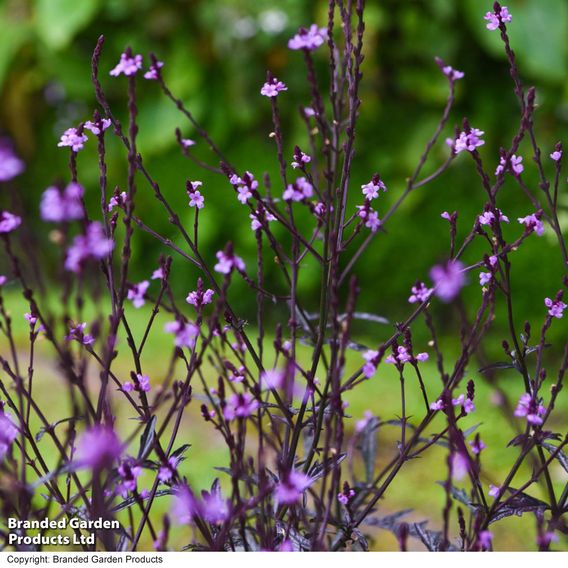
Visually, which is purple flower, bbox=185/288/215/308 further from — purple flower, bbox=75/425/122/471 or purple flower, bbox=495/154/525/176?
purple flower, bbox=495/154/525/176

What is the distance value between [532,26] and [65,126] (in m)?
2.88

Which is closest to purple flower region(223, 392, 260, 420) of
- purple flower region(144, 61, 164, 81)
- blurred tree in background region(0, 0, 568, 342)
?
purple flower region(144, 61, 164, 81)

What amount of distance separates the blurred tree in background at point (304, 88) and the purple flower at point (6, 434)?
111 inches

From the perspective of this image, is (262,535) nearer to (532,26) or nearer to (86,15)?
(532,26)

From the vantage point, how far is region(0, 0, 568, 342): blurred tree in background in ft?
12.0

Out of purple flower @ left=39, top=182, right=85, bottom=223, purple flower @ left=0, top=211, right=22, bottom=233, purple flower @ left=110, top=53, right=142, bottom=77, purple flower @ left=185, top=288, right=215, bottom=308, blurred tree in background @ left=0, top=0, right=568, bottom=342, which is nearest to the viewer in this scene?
purple flower @ left=39, top=182, right=85, bottom=223

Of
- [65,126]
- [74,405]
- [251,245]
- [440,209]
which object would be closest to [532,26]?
[440,209]

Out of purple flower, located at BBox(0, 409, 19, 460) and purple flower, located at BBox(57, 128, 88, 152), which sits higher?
purple flower, located at BBox(57, 128, 88, 152)

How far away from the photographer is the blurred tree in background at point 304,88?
143 inches

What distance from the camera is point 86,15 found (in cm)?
402

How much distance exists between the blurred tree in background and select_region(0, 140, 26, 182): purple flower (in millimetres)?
2903

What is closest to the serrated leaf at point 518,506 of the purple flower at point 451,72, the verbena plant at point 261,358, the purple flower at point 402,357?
the verbena plant at point 261,358

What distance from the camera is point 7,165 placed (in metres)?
0.76

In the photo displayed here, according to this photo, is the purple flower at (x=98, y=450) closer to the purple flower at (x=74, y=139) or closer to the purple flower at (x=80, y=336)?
the purple flower at (x=80, y=336)
